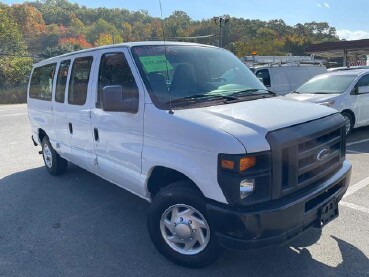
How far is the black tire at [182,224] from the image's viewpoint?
9.88 ft

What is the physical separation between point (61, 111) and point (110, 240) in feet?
7.34

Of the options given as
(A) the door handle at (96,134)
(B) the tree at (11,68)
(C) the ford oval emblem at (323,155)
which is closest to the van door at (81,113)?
(A) the door handle at (96,134)

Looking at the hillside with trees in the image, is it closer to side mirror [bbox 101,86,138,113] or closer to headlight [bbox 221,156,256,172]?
side mirror [bbox 101,86,138,113]

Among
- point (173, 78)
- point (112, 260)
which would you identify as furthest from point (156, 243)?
point (173, 78)

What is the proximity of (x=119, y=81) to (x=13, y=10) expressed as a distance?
90.7 m

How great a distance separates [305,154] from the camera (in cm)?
285

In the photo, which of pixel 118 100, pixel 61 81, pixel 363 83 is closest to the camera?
pixel 118 100

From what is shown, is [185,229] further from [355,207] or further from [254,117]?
[355,207]

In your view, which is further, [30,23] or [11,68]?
[30,23]

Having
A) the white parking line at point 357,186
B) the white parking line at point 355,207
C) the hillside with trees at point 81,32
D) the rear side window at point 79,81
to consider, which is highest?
the hillside with trees at point 81,32

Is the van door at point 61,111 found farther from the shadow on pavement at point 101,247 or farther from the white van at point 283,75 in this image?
the white van at point 283,75

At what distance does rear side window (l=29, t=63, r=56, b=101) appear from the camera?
5684 mm

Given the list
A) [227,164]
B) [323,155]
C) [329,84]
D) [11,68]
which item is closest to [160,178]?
[227,164]

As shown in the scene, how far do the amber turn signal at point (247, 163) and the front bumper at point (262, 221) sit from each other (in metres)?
0.33
